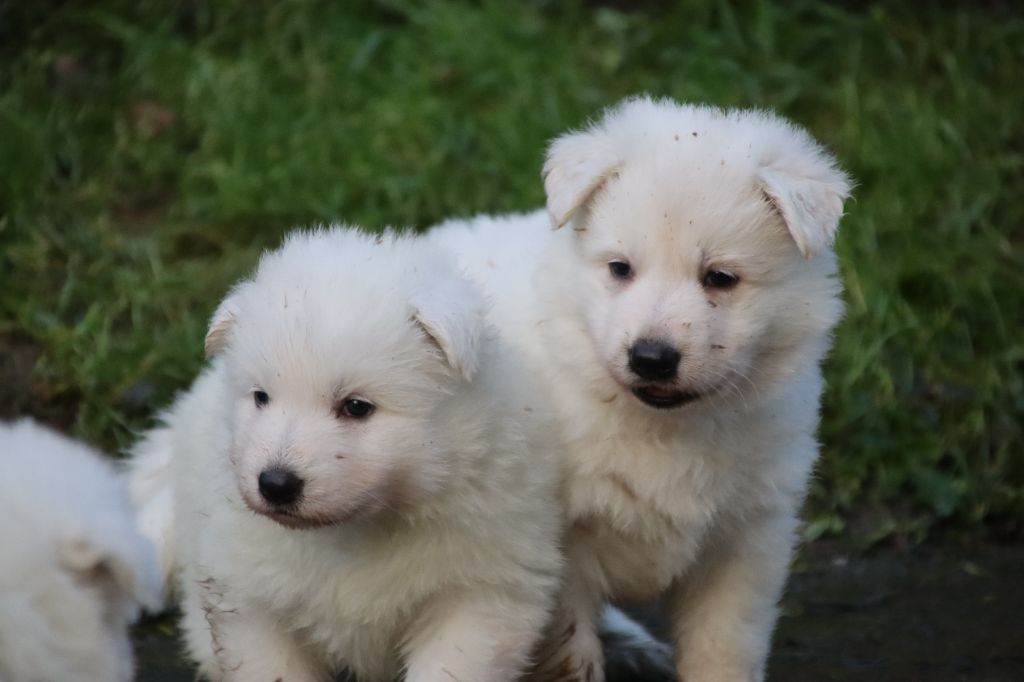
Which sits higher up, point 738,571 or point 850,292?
point 738,571

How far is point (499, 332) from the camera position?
5070mm

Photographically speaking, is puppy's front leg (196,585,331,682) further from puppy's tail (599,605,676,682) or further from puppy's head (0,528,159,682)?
puppy's tail (599,605,676,682)

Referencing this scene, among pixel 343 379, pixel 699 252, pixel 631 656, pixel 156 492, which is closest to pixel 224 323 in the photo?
pixel 343 379

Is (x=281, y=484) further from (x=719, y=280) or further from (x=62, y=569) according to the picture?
(x=719, y=280)

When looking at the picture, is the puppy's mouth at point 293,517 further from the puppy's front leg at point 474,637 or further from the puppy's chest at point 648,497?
the puppy's chest at point 648,497

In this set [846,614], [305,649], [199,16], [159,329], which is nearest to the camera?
[305,649]

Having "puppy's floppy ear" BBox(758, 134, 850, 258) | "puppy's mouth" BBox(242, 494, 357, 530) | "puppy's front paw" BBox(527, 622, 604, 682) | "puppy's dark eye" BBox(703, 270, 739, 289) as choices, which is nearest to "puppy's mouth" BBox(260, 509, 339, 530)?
"puppy's mouth" BBox(242, 494, 357, 530)

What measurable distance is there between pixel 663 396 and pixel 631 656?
4.06 feet

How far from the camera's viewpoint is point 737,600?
519 centimetres

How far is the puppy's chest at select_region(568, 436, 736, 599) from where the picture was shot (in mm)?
5031

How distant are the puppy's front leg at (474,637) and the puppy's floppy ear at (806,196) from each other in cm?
123

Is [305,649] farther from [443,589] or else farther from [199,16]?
[199,16]

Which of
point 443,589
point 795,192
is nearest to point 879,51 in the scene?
point 795,192

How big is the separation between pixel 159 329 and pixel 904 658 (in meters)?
3.37
